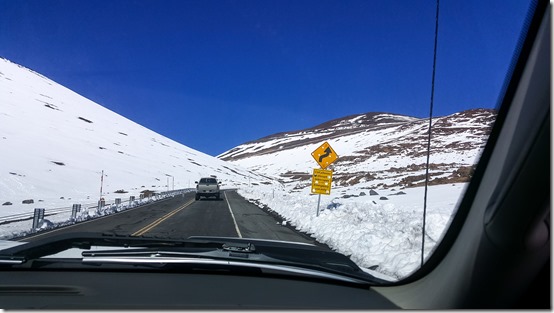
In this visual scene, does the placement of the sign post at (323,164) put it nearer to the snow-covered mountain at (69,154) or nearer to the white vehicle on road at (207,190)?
the snow-covered mountain at (69,154)

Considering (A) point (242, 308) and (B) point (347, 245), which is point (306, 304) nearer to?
(A) point (242, 308)

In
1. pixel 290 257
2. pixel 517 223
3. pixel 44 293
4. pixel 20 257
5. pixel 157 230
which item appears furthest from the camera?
pixel 157 230

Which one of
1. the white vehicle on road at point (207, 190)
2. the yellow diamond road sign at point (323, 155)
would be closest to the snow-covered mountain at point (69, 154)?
the white vehicle on road at point (207, 190)

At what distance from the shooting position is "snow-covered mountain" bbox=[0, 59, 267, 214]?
43000 mm

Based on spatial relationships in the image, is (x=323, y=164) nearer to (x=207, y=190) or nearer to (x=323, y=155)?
(x=323, y=155)

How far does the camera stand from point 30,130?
78438 mm

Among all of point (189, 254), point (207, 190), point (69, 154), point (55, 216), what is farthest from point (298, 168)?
point (189, 254)

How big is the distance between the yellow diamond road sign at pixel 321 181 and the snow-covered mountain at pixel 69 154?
1392 cm

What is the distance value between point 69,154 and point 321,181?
62.0 m

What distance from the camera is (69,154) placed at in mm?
69625

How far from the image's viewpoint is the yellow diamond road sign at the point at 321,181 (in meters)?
16.5

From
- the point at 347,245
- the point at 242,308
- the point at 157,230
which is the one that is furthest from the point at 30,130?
the point at 242,308

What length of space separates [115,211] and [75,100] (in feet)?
439

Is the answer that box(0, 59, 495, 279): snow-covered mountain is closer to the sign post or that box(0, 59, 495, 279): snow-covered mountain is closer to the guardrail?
the guardrail
